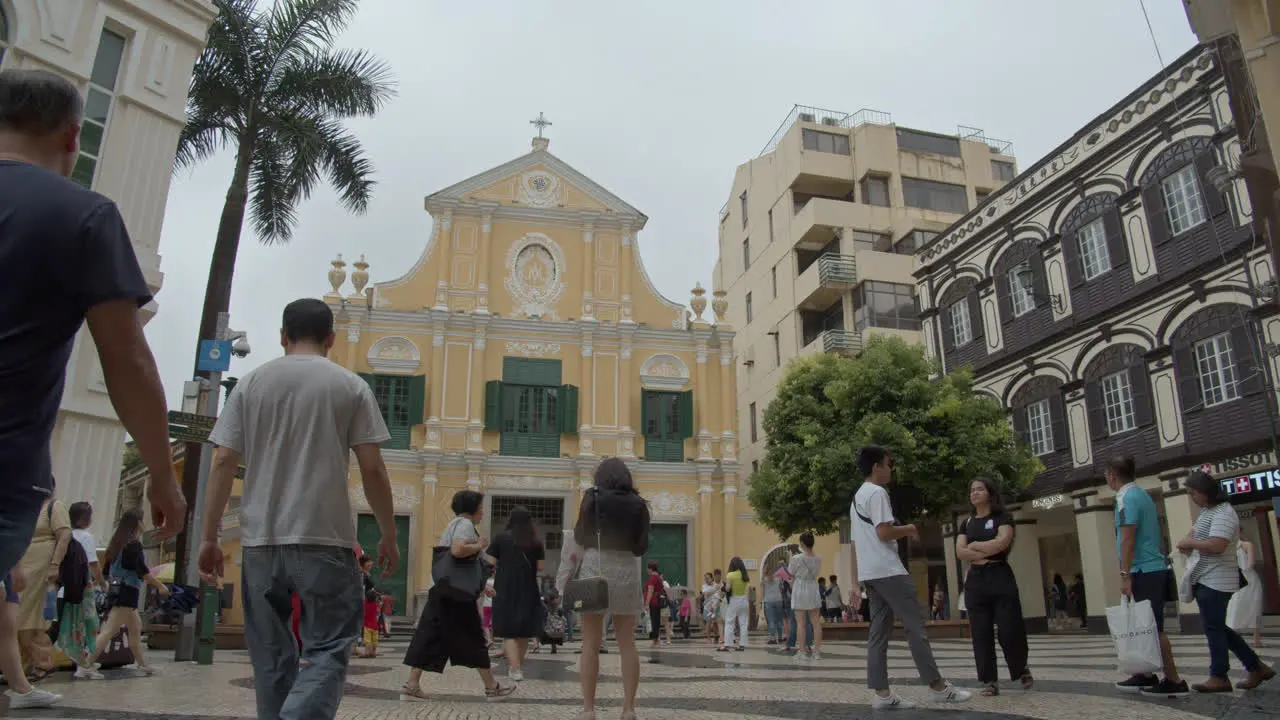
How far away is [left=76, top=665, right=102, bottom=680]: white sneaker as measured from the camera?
807 centimetres

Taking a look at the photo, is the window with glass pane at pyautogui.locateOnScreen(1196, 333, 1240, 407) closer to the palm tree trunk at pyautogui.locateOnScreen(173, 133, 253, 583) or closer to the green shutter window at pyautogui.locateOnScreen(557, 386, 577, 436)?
the green shutter window at pyautogui.locateOnScreen(557, 386, 577, 436)

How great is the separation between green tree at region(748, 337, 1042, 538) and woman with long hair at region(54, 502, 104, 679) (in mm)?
15064

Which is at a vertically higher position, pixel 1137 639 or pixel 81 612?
pixel 81 612

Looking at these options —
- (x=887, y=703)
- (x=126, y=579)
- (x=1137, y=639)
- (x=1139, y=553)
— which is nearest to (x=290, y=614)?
(x=887, y=703)

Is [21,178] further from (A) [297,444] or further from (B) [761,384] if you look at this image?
(B) [761,384]

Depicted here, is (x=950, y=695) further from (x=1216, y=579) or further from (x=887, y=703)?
(x=1216, y=579)

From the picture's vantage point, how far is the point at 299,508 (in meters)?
3.33

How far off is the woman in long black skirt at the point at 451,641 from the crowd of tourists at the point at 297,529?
2 cm

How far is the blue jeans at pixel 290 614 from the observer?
3195 mm

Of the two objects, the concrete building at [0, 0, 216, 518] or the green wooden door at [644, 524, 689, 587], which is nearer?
the concrete building at [0, 0, 216, 518]

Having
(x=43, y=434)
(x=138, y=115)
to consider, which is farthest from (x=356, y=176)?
(x=43, y=434)

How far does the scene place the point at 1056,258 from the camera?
21.9m

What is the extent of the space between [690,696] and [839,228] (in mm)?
26285

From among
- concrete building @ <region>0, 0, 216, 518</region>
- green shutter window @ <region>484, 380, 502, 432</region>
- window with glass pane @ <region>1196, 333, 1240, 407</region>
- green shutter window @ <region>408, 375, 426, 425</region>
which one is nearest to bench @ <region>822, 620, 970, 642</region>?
window with glass pane @ <region>1196, 333, 1240, 407</region>
